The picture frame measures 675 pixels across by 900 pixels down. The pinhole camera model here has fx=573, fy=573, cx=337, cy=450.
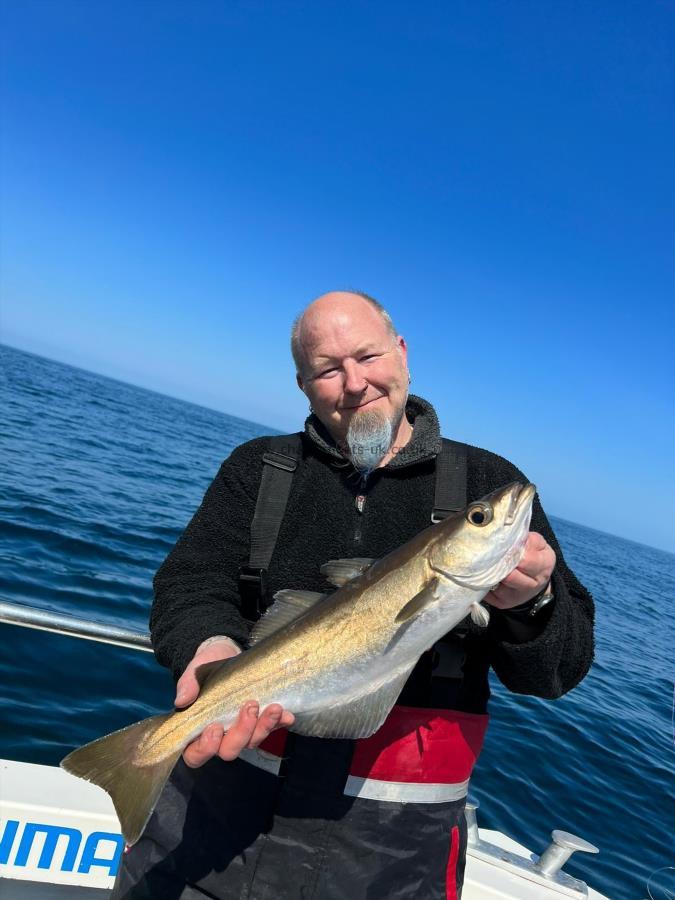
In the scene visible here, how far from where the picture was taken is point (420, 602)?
2461 millimetres

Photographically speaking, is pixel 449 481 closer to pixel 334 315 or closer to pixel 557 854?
pixel 334 315

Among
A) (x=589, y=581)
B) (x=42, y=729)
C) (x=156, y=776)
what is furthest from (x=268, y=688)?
(x=589, y=581)

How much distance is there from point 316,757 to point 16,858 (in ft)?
8.71

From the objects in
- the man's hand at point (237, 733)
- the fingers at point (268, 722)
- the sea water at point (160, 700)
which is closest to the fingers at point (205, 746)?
the man's hand at point (237, 733)

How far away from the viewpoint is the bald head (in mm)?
3529

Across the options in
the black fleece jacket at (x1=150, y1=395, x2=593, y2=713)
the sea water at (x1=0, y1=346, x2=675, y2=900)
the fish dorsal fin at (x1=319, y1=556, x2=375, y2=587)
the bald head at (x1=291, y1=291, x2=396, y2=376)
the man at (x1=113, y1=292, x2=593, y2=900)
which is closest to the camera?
the man at (x1=113, y1=292, x2=593, y2=900)

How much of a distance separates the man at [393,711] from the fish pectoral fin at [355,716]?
0.39ft

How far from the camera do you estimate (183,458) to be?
108 ft

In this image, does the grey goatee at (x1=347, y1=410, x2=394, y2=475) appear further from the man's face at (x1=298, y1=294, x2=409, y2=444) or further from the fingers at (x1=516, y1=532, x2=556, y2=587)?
the fingers at (x1=516, y1=532, x2=556, y2=587)

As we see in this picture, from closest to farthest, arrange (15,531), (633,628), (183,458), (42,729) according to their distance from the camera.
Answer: (42,729), (15,531), (633,628), (183,458)

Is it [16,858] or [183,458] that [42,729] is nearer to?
[16,858]

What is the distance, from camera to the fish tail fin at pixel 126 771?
2.53 meters

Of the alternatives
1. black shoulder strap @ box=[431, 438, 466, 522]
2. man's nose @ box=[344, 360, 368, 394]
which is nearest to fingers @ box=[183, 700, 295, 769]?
black shoulder strap @ box=[431, 438, 466, 522]

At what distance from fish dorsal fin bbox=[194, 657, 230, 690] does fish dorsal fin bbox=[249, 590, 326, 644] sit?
7.7 inches
